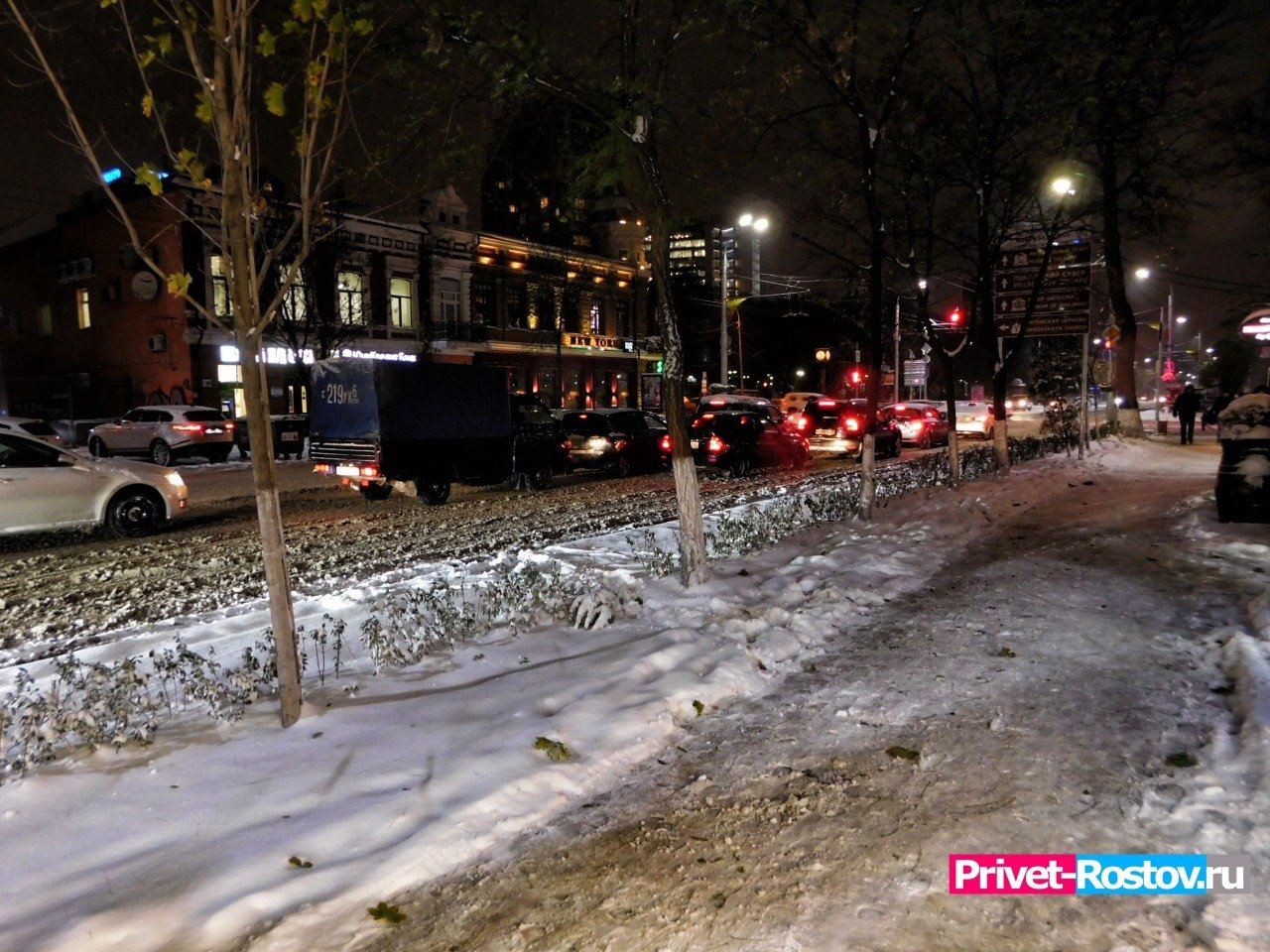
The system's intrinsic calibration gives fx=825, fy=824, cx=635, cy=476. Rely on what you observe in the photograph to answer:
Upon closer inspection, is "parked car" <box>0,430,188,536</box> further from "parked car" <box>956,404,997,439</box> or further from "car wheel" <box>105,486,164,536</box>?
"parked car" <box>956,404,997,439</box>

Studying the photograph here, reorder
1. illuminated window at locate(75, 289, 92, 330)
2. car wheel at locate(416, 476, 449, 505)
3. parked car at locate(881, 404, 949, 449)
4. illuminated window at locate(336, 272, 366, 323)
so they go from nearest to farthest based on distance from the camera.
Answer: car wheel at locate(416, 476, 449, 505)
parked car at locate(881, 404, 949, 449)
illuminated window at locate(75, 289, 92, 330)
illuminated window at locate(336, 272, 366, 323)

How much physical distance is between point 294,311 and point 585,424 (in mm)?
15010

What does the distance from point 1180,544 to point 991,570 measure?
273 cm

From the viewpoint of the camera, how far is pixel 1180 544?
9.53 metres

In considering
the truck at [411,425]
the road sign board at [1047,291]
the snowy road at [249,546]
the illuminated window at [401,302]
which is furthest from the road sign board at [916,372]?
the truck at [411,425]

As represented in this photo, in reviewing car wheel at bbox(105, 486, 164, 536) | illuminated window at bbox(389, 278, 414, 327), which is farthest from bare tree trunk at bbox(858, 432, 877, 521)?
illuminated window at bbox(389, 278, 414, 327)

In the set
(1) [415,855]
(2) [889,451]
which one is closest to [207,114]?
(1) [415,855]

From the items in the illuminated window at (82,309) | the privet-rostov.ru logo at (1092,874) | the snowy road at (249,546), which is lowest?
the privet-rostov.ru logo at (1092,874)

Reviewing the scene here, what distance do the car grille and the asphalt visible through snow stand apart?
32.2 ft

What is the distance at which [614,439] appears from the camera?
19.7 metres

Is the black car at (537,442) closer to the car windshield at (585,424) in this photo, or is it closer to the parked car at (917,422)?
the car windshield at (585,424)

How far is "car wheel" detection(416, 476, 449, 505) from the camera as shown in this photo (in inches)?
584

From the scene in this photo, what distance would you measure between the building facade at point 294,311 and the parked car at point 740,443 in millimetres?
12015

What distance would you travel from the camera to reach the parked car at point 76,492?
34.1 ft
